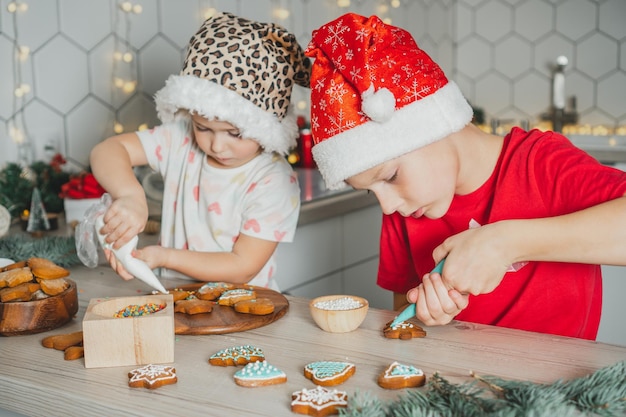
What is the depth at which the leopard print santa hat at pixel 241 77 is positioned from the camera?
1.22 meters

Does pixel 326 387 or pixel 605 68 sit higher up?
pixel 605 68

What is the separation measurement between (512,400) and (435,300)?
0.22 m

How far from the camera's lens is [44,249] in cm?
132

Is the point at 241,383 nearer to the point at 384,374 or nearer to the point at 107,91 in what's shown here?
the point at 384,374

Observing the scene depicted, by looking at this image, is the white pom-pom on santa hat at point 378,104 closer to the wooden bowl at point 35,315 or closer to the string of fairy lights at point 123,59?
the wooden bowl at point 35,315

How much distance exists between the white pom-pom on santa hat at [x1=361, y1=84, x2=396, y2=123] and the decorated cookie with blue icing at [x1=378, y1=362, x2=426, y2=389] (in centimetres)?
34

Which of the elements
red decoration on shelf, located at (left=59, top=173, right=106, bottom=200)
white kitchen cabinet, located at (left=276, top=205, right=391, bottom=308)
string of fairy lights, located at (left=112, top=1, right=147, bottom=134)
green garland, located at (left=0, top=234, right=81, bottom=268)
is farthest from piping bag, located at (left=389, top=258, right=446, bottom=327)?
string of fairy lights, located at (left=112, top=1, right=147, bottom=134)

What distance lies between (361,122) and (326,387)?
14.5 inches

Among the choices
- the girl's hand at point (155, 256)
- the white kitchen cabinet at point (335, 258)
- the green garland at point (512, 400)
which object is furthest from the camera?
the white kitchen cabinet at point (335, 258)

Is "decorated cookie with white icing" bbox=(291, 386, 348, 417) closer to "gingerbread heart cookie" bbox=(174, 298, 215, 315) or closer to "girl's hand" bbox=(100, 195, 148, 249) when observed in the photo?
"gingerbread heart cookie" bbox=(174, 298, 215, 315)

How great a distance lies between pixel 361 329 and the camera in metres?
0.93

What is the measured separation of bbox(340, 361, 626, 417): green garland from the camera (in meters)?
0.63

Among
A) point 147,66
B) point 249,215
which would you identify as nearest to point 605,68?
point 147,66

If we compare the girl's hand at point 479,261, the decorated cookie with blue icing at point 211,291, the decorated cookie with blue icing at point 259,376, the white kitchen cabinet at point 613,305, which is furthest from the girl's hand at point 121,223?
the white kitchen cabinet at point 613,305
